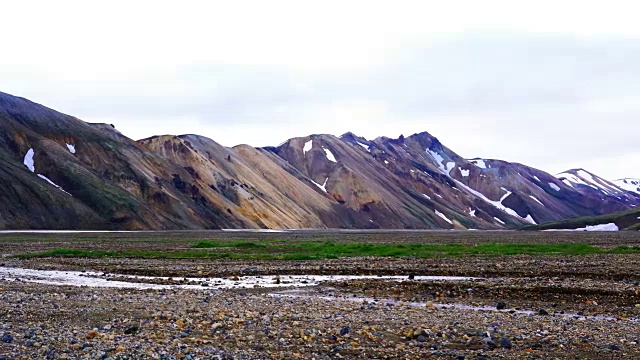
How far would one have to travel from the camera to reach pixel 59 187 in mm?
131750

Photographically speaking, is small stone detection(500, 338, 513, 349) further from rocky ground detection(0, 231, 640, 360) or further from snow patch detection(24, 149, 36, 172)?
snow patch detection(24, 149, 36, 172)

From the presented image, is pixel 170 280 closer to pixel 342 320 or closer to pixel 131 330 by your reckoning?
pixel 342 320

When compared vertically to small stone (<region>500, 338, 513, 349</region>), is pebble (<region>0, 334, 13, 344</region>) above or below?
above

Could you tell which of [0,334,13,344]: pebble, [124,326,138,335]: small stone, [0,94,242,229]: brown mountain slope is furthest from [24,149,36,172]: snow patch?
[0,334,13,344]: pebble

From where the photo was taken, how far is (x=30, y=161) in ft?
456

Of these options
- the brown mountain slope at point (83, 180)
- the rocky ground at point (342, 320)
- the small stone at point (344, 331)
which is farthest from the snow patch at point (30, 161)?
the small stone at point (344, 331)

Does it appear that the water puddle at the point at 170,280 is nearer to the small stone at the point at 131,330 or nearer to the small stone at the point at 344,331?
the small stone at the point at 131,330

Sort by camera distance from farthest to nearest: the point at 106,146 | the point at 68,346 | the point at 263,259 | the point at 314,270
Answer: the point at 106,146
the point at 263,259
the point at 314,270
the point at 68,346

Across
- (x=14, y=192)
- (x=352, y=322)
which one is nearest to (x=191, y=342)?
(x=352, y=322)

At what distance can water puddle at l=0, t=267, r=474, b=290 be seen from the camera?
30.2m

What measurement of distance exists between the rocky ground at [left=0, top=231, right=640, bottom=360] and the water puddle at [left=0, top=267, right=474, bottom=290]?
161 centimetres

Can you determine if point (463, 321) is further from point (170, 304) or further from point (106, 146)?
point (106, 146)

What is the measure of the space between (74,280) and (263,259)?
16942 millimetres

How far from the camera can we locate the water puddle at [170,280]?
30234mm
